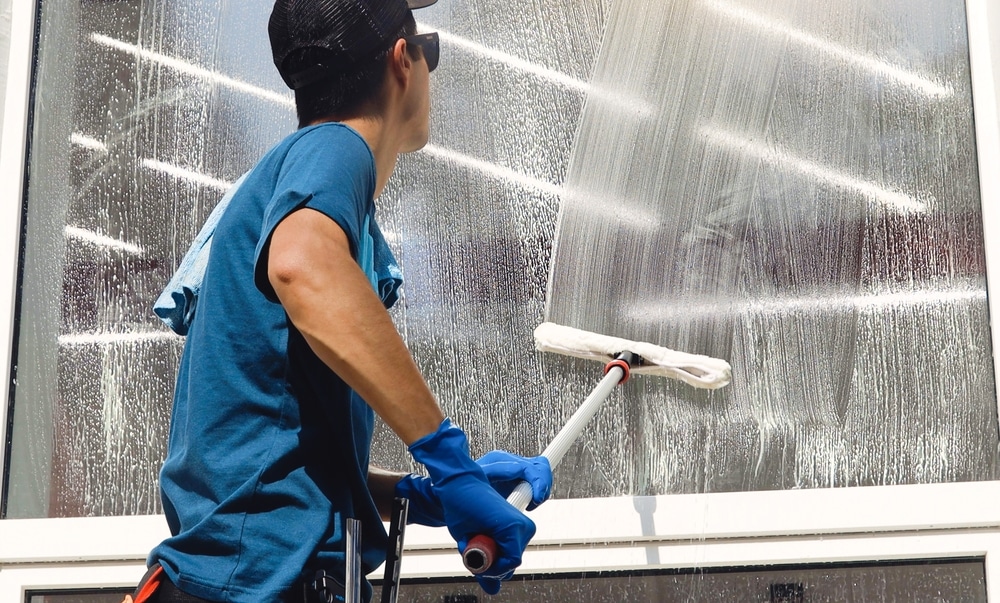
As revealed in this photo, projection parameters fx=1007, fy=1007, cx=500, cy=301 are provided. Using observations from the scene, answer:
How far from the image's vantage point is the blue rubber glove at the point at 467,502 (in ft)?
3.20

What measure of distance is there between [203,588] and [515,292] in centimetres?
85

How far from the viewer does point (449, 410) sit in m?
1.65

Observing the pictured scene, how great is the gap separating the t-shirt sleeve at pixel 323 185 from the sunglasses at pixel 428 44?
0.81ft

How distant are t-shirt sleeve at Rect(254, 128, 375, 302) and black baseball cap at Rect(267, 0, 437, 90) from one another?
0.50 ft

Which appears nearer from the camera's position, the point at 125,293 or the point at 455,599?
the point at 455,599

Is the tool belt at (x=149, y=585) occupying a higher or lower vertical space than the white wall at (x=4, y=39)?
lower

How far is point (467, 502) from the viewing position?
0.98 metres

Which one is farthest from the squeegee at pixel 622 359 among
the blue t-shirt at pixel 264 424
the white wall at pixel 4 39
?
the white wall at pixel 4 39

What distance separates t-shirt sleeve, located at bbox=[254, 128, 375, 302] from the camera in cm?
93

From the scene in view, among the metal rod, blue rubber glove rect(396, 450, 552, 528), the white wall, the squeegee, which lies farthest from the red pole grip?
the white wall

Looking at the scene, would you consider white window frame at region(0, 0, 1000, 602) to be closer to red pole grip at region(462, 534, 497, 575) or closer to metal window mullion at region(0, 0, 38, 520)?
metal window mullion at region(0, 0, 38, 520)

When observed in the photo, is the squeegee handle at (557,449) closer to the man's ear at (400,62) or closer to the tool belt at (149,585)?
the tool belt at (149,585)

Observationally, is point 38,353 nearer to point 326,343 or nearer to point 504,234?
point 504,234

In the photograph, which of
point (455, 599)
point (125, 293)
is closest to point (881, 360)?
point (455, 599)
